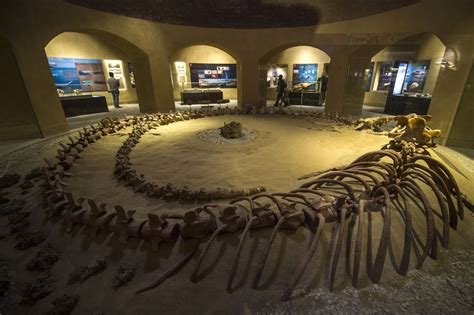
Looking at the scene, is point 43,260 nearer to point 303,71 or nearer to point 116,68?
point 116,68

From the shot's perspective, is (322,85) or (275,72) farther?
(275,72)

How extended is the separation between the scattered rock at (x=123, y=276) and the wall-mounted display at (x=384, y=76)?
16.2 meters

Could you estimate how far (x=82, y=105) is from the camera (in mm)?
12594

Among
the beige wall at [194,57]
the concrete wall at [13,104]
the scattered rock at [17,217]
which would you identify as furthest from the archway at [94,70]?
the scattered rock at [17,217]

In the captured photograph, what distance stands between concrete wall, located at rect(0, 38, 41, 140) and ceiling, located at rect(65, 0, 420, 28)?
5253mm

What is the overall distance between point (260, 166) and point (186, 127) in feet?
16.2

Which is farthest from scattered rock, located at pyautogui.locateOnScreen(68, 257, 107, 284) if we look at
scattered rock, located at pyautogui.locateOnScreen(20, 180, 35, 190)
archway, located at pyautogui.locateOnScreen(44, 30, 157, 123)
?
archway, located at pyautogui.locateOnScreen(44, 30, 157, 123)

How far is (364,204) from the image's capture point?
83.4 inches

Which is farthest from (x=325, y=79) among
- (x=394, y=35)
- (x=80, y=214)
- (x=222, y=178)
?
(x=80, y=214)

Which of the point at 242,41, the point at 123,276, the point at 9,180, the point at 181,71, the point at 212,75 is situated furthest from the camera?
the point at 212,75

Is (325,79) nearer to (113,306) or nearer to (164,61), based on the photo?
(164,61)

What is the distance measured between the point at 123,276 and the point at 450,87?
10.2 m

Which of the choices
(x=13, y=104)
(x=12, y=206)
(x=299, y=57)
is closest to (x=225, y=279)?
(x=12, y=206)

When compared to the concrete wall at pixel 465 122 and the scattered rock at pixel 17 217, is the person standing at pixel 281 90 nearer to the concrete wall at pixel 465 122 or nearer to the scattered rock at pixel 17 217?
the concrete wall at pixel 465 122
